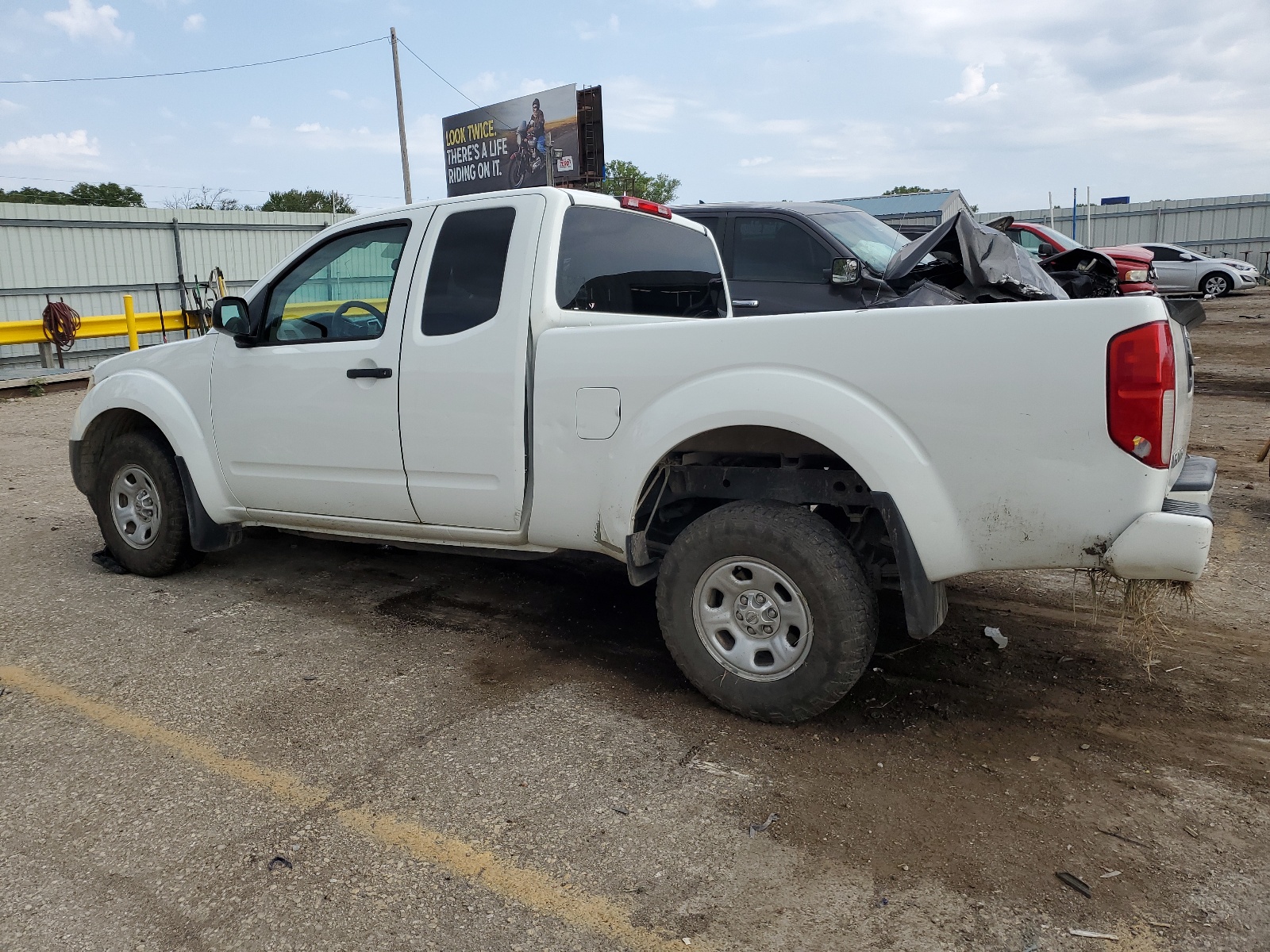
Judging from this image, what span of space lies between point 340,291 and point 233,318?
1.91 feet

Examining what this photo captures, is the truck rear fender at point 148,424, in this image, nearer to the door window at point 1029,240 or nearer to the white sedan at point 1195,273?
the door window at point 1029,240

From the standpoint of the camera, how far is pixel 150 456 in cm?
538

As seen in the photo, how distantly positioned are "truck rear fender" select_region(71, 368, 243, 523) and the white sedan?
82.2 ft

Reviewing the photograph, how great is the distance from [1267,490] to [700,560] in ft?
17.9

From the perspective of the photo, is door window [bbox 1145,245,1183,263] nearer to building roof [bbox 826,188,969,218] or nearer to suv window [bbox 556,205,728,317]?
building roof [bbox 826,188,969,218]

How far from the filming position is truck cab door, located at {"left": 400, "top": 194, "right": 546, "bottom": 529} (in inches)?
161

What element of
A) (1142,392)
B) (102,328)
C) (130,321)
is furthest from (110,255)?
(1142,392)

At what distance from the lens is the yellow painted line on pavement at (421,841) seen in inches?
102

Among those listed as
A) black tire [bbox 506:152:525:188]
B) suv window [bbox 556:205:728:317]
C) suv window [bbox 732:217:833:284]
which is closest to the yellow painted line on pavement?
suv window [bbox 556:205:728:317]

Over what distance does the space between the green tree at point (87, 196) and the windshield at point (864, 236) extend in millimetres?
38712

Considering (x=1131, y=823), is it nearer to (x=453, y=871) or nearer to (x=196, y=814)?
(x=453, y=871)

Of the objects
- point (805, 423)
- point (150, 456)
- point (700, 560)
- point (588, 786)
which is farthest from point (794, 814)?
point (150, 456)

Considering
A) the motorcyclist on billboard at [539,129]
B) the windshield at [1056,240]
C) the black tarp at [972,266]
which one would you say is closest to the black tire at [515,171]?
the motorcyclist on billboard at [539,129]

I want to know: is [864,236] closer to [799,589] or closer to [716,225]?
[716,225]
